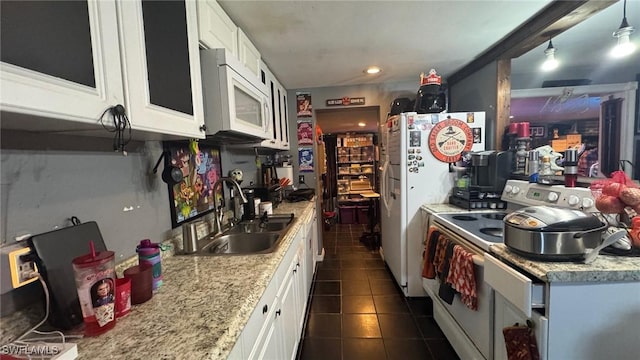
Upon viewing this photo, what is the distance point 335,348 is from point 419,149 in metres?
1.79

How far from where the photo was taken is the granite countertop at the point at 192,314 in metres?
0.66

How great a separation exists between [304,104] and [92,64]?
9.89 feet

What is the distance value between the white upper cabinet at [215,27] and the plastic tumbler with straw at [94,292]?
109 centimetres

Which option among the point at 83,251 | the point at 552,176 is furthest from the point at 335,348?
the point at 552,176

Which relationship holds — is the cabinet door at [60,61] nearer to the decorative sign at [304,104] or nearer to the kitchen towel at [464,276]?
the kitchen towel at [464,276]

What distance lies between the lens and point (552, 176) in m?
1.84

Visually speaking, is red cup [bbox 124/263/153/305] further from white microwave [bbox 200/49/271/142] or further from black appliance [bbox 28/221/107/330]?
white microwave [bbox 200/49/271/142]

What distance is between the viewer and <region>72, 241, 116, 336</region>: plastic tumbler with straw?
711 mm

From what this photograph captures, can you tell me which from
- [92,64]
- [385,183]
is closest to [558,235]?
[92,64]

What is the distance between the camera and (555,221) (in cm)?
101

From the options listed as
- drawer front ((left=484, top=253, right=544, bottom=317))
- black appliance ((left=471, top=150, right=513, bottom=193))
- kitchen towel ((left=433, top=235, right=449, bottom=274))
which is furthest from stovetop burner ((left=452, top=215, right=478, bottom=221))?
drawer front ((left=484, top=253, right=544, bottom=317))

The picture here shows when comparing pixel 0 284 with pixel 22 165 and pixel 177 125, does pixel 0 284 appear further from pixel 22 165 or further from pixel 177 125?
pixel 177 125

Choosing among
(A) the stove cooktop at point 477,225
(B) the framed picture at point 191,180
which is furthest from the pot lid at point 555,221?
(B) the framed picture at point 191,180

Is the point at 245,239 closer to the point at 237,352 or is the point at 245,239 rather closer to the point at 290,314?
the point at 290,314
